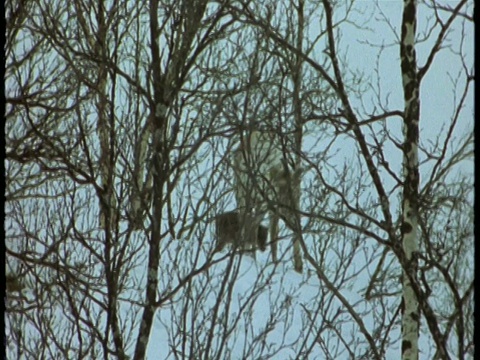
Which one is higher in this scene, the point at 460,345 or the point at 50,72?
the point at 50,72

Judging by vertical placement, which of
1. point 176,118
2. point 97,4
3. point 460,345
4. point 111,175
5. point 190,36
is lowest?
point 460,345

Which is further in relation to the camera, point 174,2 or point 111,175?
point 174,2

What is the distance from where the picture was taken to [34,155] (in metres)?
8.20

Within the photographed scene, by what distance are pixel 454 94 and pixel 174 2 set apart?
2138mm

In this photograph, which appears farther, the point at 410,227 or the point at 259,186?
the point at 259,186

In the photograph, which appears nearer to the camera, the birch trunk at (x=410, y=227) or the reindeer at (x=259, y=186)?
the reindeer at (x=259, y=186)

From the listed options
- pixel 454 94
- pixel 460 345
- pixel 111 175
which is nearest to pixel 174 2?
pixel 111 175

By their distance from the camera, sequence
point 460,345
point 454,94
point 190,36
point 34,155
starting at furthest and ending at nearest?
point 34,155, point 190,36, point 454,94, point 460,345

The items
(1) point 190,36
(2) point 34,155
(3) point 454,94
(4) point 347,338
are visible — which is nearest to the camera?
(3) point 454,94

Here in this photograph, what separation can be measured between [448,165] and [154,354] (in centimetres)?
599

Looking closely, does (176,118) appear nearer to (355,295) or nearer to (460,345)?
(460,345)

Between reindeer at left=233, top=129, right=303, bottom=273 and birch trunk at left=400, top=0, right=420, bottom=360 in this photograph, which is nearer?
reindeer at left=233, top=129, right=303, bottom=273

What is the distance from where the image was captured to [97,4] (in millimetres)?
5910

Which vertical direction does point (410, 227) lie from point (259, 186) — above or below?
below
